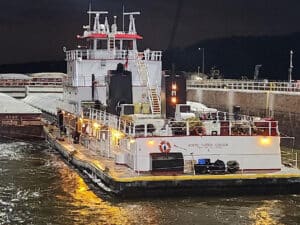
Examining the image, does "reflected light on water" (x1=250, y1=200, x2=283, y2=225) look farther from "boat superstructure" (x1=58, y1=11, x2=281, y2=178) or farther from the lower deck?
"boat superstructure" (x1=58, y1=11, x2=281, y2=178)

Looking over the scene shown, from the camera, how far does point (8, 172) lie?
33781 millimetres

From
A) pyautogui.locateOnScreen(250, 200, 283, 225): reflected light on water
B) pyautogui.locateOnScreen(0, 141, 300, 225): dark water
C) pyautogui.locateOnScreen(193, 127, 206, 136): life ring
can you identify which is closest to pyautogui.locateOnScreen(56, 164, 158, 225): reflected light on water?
pyautogui.locateOnScreen(0, 141, 300, 225): dark water

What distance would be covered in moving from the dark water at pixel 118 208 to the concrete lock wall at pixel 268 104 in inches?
703

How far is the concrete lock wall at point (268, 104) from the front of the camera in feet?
144

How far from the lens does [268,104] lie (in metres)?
48.8

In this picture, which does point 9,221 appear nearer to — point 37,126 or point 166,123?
point 166,123

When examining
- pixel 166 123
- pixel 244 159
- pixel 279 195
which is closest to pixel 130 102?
pixel 166 123

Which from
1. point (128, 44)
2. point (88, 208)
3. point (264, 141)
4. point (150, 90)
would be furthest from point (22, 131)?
point (264, 141)

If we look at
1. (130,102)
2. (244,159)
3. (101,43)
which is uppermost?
(101,43)

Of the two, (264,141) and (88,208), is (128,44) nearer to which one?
(264,141)

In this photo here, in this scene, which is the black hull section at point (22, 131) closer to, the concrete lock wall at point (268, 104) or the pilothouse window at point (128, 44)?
the pilothouse window at point (128, 44)

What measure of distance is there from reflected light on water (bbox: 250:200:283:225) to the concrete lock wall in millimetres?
17465

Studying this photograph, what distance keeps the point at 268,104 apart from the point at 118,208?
88.5 feet

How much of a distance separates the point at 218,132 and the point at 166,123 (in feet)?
7.84
